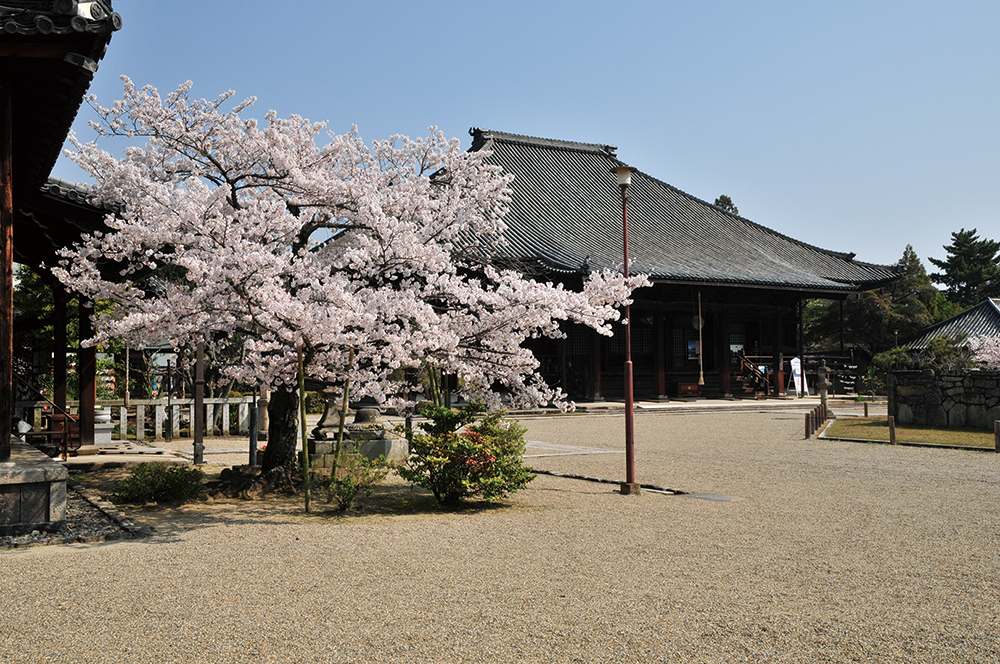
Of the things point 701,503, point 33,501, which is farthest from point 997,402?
point 33,501

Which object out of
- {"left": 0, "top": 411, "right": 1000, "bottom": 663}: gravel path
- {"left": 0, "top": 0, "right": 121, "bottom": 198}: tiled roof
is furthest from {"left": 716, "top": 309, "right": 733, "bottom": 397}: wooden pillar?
{"left": 0, "top": 0, "right": 121, "bottom": 198}: tiled roof

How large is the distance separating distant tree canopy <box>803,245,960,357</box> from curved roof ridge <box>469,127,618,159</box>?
14992 mm

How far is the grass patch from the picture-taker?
15219mm

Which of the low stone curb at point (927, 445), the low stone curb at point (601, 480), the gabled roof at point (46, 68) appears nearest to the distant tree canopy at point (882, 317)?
the low stone curb at point (927, 445)

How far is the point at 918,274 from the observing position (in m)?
50.4

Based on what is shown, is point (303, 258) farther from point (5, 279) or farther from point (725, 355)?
point (725, 355)

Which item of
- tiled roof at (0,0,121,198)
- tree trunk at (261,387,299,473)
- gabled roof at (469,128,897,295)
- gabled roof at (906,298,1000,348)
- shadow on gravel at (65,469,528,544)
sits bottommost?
shadow on gravel at (65,469,528,544)

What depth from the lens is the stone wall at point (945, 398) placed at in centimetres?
1761

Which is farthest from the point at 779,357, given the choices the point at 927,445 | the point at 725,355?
the point at 927,445

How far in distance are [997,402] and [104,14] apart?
1863cm

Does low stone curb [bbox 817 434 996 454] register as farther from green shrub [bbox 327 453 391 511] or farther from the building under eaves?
green shrub [bbox 327 453 391 511]

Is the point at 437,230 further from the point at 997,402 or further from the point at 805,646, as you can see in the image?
the point at 997,402

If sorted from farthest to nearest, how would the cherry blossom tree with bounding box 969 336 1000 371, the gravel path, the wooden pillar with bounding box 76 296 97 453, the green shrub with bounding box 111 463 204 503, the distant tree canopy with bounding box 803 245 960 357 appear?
the distant tree canopy with bounding box 803 245 960 357 < the cherry blossom tree with bounding box 969 336 1000 371 < the wooden pillar with bounding box 76 296 97 453 < the green shrub with bounding box 111 463 204 503 < the gravel path

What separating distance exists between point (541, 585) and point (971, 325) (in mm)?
37218
